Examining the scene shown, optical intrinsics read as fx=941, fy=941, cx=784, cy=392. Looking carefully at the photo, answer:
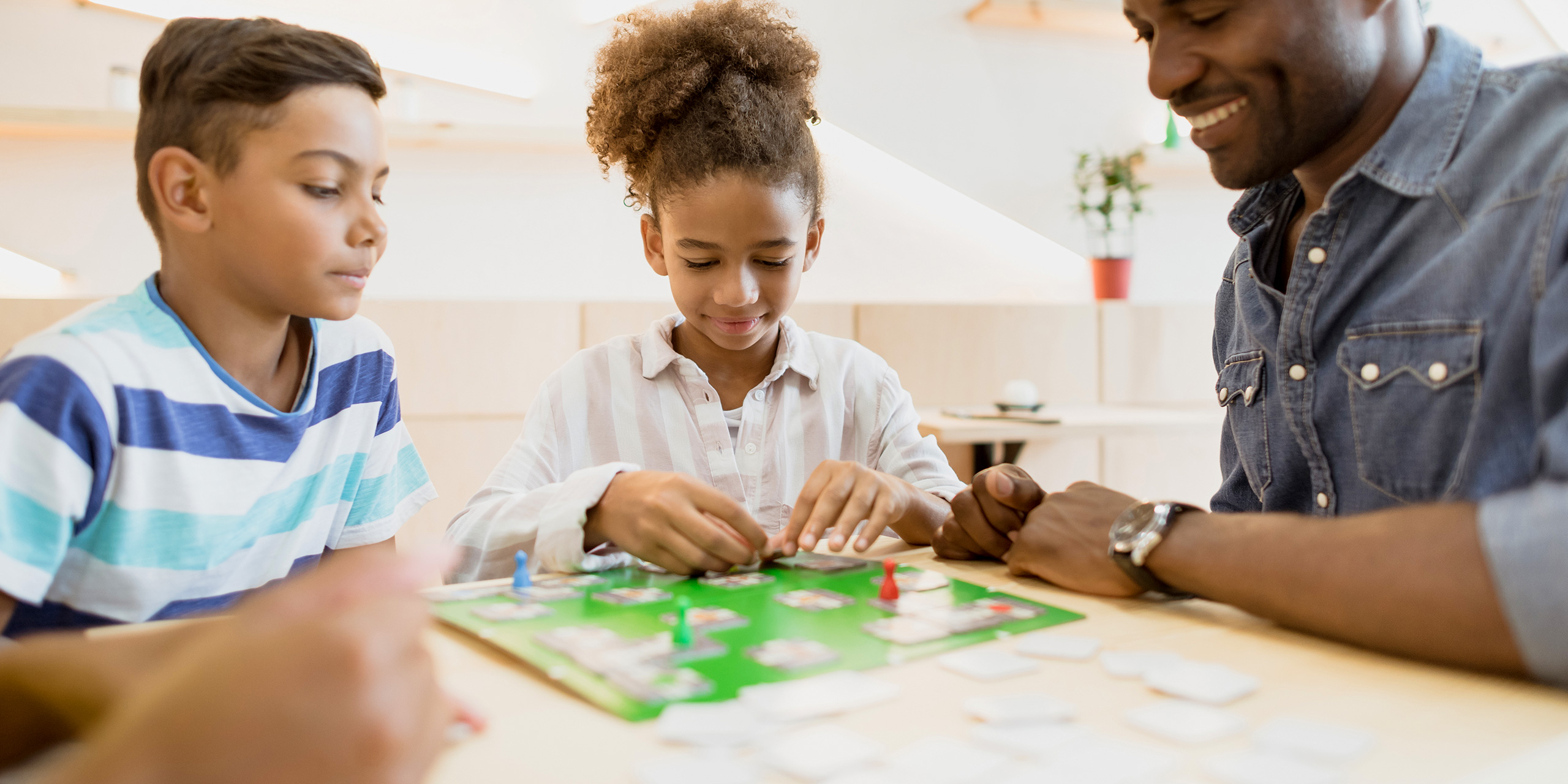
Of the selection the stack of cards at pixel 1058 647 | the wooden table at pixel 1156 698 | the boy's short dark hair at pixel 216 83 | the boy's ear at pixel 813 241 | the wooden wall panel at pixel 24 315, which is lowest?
the wooden table at pixel 1156 698

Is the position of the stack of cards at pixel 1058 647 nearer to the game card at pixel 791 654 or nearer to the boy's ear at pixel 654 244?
the game card at pixel 791 654

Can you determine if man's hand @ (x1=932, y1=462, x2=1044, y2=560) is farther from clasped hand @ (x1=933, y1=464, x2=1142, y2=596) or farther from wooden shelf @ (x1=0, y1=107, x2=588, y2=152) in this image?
wooden shelf @ (x1=0, y1=107, x2=588, y2=152)

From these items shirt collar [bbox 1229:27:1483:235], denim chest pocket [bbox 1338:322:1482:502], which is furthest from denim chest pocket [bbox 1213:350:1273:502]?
shirt collar [bbox 1229:27:1483:235]

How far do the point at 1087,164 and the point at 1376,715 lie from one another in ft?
12.1

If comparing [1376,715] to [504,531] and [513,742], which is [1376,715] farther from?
[504,531]

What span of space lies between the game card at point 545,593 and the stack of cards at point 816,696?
30cm

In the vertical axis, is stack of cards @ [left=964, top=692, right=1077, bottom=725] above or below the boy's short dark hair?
below

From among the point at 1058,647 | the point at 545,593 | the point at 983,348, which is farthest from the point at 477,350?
the point at 1058,647

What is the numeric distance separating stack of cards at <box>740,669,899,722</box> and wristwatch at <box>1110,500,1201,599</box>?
332mm

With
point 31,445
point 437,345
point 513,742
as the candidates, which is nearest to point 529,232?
point 437,345

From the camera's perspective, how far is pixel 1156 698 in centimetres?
61

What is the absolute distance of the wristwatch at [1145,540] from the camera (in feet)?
2.78

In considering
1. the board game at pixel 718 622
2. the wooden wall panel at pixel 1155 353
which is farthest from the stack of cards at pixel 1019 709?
the wooden wall panel at pixel 1155 353

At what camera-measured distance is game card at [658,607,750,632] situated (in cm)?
75
